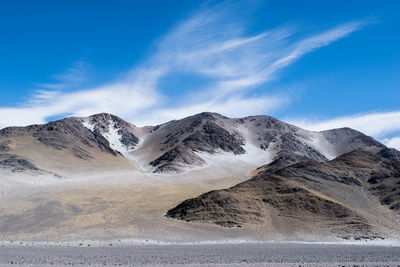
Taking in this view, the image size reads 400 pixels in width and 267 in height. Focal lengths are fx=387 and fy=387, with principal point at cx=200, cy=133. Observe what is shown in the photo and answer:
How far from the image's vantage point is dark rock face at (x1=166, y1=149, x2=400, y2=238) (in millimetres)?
54250

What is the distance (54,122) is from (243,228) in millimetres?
159270

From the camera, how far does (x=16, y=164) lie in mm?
123062

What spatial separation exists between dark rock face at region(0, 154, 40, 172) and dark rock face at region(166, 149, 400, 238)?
3001 inches

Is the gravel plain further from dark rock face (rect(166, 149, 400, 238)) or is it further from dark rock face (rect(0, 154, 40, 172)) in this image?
dark rock face (rect(0, 154, 40, 172))

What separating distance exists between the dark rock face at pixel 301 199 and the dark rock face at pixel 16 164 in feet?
250

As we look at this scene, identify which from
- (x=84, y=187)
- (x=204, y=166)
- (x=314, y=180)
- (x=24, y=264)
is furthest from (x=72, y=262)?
(x=204, y=166)

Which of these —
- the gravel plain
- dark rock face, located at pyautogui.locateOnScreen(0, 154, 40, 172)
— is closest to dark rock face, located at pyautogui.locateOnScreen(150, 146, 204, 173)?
dark rock face, located at pyautogui.locateOnScreen(0, 154, 40, 172)

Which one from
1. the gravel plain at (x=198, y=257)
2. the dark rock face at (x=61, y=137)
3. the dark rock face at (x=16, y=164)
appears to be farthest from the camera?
the dark rock face at (x=61, y=137)

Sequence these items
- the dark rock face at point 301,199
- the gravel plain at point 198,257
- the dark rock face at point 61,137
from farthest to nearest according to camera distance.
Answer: the dark rock face at point 61,137
the dark rock face at point 301,199
the gravel plain at point 198,257

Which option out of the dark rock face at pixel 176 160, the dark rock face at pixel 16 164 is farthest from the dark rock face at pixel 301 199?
the dark rock face at pixel 176 160

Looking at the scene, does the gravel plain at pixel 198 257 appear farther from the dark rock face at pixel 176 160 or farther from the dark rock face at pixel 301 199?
the dark rock face at pixel 176 160

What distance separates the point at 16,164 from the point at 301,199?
9805cm

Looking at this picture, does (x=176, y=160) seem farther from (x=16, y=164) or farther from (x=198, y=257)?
(x=198, y=257)

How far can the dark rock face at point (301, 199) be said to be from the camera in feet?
178
